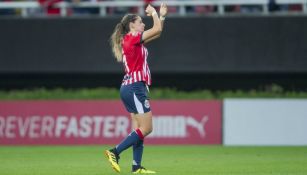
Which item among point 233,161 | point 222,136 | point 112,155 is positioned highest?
point 112,155

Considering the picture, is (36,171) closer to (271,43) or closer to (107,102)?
(107,102)

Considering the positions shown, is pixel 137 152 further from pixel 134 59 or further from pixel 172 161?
pixel 172 161

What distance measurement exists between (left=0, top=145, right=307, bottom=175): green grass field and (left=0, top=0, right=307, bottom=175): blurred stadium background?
4.99 feet

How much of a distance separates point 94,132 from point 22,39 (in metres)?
3.14

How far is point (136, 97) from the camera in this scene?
12250 millimetres

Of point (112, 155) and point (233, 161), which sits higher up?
point (112, 155)

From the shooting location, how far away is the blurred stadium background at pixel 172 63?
21828mm

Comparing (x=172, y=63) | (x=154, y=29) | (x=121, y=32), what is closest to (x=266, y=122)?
(x=172, y=63)

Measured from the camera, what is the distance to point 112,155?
12242mm

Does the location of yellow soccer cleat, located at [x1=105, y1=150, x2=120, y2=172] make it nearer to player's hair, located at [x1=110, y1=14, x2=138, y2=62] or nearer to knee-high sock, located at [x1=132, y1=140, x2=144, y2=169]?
knee-high sock, located at [x1=132, y1=140, x2=144, y2=169]

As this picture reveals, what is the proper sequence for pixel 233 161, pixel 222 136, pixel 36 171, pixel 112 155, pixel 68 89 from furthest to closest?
pixel 68 89 → pixel 222 136 → pixel 233 161 → pixel 36 171 → pixel 112 155

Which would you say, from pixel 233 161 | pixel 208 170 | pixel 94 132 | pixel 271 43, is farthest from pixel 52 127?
pixel 208 170

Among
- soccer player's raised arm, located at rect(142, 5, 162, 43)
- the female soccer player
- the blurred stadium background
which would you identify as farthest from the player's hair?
the blurred stadium background

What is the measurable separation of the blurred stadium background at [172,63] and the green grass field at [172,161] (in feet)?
4.99
